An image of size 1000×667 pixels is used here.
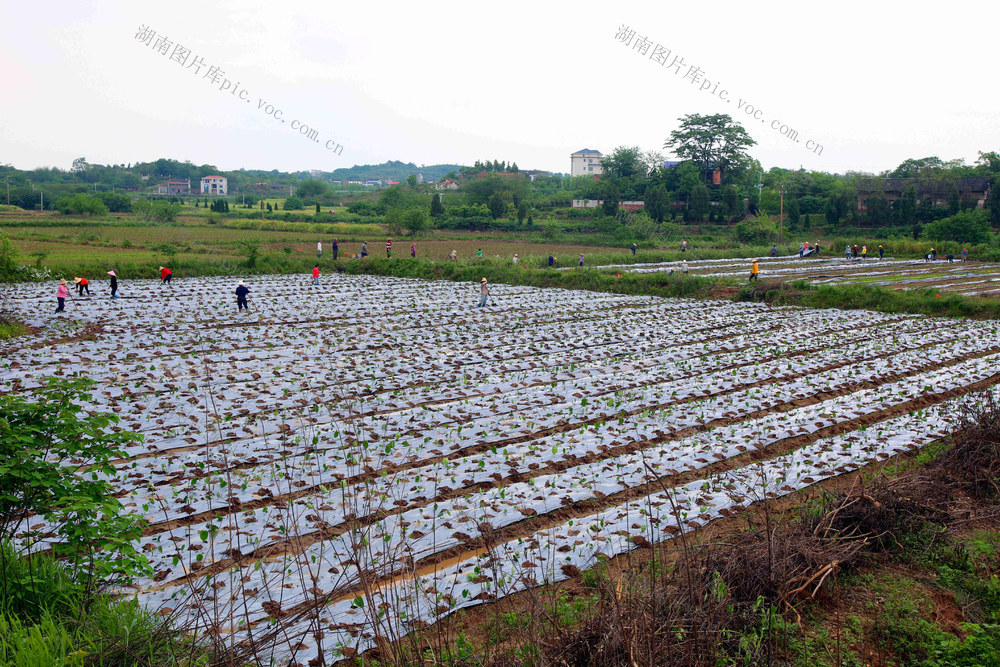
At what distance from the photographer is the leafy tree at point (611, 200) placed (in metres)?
80.5

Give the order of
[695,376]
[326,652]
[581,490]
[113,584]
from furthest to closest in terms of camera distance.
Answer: [695,376] → [581,490] → [113,584] → [326,652]

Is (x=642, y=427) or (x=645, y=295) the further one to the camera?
(x=645, y=295)

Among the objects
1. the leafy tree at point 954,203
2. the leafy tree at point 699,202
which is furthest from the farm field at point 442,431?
the leafy tree at point 699,202

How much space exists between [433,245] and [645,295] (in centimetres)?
2930

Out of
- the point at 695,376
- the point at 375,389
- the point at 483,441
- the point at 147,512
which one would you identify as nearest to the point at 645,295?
the point at 695,376

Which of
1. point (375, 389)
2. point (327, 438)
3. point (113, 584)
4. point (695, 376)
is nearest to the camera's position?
point (113, 584)

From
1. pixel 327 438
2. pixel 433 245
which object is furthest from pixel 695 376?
pixel 433 245

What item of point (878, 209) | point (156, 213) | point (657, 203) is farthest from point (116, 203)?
point (878, 209)

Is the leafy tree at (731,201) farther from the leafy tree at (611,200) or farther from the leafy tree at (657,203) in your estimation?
the leafy tree at (611,200)

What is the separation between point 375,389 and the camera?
14.3m

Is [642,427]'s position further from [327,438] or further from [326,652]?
[326,652]

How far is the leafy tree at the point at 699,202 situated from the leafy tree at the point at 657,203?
3.24m

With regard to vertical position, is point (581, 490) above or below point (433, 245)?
below

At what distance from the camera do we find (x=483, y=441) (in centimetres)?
1111
